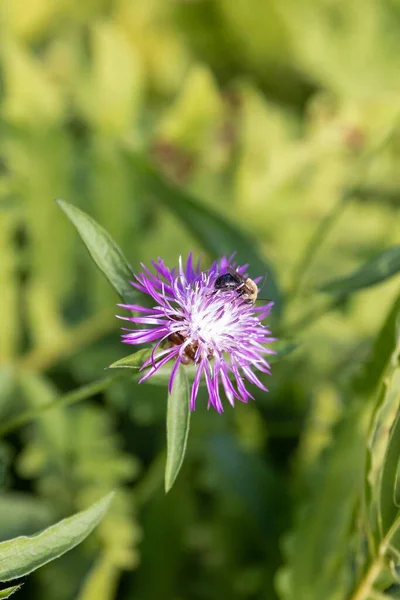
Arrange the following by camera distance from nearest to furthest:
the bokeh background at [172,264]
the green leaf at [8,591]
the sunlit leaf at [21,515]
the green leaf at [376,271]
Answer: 1. the green leaf at [8,591]
2. the green leaf at [376,271]
3. the sunlit leaf at [21,515]
4. the bokeh background at [172,264]

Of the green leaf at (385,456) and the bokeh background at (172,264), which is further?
the bokeh background at (172,264)

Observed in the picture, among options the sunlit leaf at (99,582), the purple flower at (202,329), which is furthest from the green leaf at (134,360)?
the sunlit leaf at (99,582)

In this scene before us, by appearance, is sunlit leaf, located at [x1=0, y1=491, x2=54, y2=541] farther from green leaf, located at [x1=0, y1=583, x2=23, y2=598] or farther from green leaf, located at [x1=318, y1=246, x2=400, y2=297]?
green leaf, located at [x1=318, y1=246, x2=400, y2=297]

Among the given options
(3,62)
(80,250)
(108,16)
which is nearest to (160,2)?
(108,16)

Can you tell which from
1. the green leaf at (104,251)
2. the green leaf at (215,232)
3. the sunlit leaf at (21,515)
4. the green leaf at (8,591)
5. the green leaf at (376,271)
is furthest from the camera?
→ the green leaf at (215,232)

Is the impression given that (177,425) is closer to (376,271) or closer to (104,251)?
(104,251)

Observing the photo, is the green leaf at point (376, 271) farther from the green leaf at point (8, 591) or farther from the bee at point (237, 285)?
the green leaf at point (8, 591)

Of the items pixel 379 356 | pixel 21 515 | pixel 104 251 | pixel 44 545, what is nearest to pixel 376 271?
pixel 379 356

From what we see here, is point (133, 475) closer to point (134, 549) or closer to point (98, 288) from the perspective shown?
point (134, 549)
